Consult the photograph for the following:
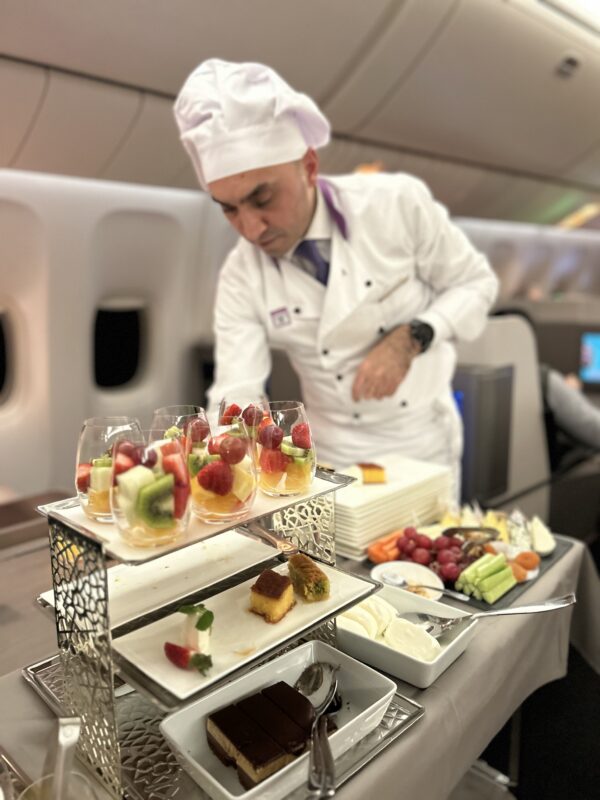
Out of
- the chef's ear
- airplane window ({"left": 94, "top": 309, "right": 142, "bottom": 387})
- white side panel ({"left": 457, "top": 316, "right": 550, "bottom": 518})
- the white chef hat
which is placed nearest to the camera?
the white chef hat

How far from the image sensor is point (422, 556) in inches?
64.3

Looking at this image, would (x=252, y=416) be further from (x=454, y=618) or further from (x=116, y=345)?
(x=116, y=345)

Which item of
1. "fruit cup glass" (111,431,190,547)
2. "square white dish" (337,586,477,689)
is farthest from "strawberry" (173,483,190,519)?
"square white dish" (337,586,477,689)

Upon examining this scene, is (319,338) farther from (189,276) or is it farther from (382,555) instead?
(189,276)

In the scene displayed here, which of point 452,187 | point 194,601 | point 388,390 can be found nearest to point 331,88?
point 388,390

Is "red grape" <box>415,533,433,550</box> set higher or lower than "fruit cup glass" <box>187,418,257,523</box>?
lower

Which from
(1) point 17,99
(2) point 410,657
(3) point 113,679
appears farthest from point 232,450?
(1) point 17,99

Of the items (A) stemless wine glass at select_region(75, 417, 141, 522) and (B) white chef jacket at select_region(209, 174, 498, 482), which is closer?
(A) stemless wine glass at select_region(75, 417, 141, 522)

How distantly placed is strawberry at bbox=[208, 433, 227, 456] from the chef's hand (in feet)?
3.70

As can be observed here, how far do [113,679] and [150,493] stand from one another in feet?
1.05

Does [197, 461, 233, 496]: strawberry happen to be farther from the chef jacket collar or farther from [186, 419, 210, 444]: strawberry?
the chef jacket collar

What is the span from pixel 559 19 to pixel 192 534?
12.6ft

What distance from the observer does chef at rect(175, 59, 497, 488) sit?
1.93 metres

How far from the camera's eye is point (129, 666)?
0.94 meters
